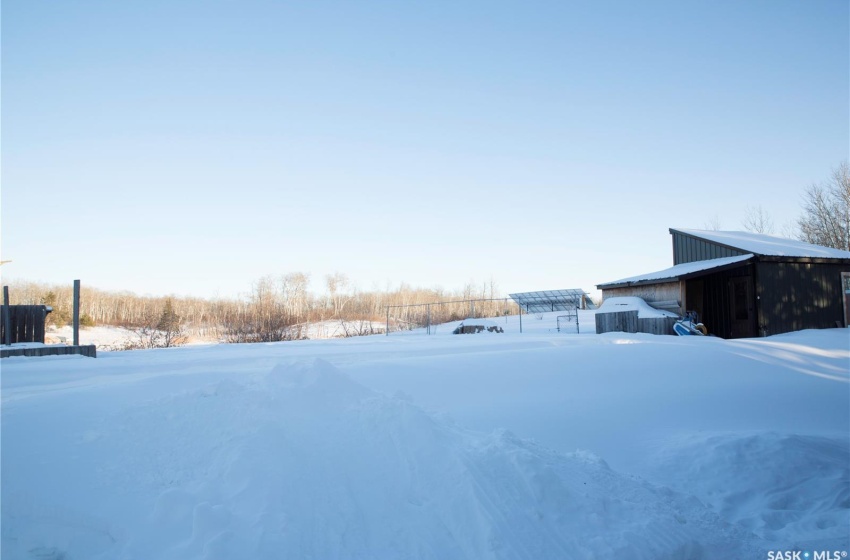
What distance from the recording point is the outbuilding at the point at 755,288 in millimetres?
16578

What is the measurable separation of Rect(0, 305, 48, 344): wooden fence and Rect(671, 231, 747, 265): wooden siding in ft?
73.3

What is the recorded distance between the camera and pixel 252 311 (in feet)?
92.0

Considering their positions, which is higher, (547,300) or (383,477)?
(547,300)

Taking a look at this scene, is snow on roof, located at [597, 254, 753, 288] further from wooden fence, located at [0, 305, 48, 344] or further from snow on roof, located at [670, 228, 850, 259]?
wooden fence, located at [0, 305, 48, 344]

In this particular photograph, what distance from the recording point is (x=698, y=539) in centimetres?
419

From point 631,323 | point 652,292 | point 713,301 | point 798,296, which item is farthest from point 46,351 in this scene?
point 798,296

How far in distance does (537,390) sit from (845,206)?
33.7 m

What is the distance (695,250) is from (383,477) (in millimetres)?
19811

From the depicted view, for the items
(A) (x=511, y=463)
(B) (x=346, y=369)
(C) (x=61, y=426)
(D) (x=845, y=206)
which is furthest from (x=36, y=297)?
(D) (x=845, y=206)

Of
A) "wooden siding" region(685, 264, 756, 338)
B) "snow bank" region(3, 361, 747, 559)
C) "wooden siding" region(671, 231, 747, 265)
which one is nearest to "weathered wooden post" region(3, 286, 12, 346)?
"snow bank" region(3, 361, 747, 559)

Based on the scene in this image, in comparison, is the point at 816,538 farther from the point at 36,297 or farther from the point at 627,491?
the point at 36,297

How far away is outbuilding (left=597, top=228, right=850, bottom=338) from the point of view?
54.4 ft

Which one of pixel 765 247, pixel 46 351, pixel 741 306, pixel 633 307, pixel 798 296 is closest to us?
pixel 46 351

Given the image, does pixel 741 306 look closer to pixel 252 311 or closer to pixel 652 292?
pixel 652 292
